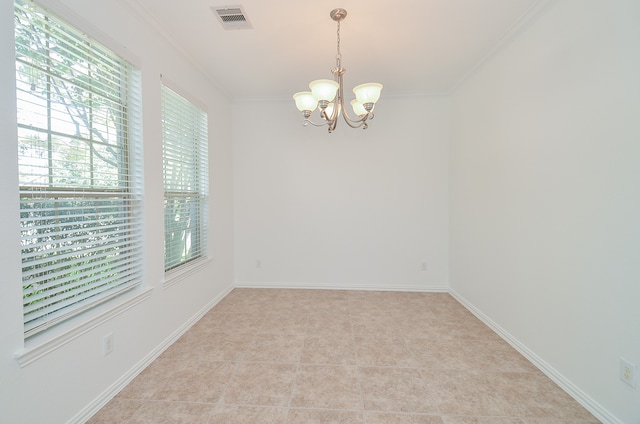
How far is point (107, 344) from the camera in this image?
5.73 ft

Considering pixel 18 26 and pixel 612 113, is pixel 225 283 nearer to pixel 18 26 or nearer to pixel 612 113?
pixel 18 26

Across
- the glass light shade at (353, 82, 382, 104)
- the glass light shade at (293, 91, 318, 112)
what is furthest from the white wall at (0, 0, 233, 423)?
the glass light shade at (353, 82, 382, 104)

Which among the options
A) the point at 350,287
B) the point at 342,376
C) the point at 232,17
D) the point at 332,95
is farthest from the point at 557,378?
the point at 232,17

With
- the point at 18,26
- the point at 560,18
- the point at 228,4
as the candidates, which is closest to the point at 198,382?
the point at 18,26

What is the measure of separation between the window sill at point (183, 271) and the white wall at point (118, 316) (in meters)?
0.05

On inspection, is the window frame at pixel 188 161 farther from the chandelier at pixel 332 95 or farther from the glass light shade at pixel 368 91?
the glass light shade at pixel 368 91

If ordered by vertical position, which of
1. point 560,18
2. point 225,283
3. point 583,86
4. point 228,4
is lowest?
point 225,283

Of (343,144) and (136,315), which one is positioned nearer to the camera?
(136,315)

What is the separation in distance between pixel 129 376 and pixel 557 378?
3015 millimetres

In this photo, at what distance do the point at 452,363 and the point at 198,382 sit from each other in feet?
6.32

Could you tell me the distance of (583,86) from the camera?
5.58 feet

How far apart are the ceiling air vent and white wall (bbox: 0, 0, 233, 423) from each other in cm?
59

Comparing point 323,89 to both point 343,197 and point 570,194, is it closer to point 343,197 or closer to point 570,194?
point 570,194

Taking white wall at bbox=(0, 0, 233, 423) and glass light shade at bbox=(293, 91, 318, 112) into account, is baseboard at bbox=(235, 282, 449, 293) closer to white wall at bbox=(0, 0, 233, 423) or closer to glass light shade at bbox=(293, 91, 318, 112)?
white wall at bbox=(0, 0, 233, 423)
